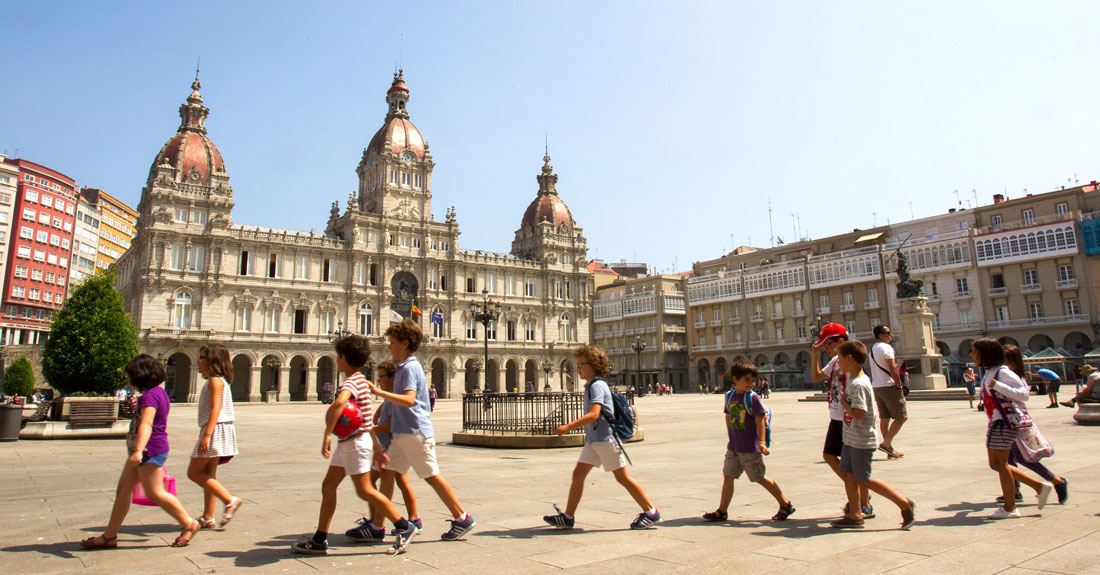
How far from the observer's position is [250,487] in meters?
8.40

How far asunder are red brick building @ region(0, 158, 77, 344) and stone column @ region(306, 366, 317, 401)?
1201 inches

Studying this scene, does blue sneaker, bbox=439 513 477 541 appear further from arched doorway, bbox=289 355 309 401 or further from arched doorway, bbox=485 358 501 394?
arched doorway, bbox=485 358 501 394

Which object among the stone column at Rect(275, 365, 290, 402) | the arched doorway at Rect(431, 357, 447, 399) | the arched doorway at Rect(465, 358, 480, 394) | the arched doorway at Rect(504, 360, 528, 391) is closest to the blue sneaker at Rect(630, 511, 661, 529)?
the stone column at Rect(275, 365, 290, 402)

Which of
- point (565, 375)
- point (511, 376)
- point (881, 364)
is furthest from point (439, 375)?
point (881, 364)

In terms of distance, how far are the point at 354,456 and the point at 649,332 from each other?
216 feet

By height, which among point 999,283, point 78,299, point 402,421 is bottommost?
point 402,421

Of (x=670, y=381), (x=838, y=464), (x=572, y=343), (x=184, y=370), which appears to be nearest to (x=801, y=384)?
(x=670, y=381)

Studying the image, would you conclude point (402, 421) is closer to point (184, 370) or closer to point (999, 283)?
point (184, 370)

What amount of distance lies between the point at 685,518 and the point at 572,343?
57.0 metres

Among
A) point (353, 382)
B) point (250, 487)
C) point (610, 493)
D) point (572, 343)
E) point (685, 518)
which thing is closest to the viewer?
point (353, 382)

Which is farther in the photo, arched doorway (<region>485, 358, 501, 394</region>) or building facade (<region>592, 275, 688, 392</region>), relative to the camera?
building facade (<region>592, 275, 688, 392</region>)

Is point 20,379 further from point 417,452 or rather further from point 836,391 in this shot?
point 836,391

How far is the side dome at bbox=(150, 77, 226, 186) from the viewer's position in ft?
156

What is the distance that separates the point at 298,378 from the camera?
5291 cm
